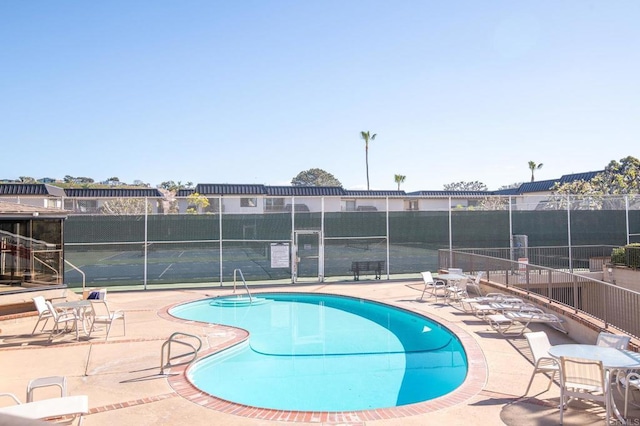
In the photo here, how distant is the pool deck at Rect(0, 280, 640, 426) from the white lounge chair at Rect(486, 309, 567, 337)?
0.23m

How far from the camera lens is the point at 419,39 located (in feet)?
46.8

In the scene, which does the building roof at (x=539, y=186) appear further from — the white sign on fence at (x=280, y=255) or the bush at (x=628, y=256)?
the white sign on fence at (x=280, y=255)

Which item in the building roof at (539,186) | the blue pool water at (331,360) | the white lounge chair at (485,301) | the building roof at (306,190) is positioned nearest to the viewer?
the blue pool water at (331,360)

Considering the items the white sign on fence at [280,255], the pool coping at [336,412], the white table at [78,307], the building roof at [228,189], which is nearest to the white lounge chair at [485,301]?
the pool coping at [336,412]

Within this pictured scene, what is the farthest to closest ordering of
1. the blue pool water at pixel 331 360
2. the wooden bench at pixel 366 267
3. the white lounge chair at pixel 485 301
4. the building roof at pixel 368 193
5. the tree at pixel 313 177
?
the tree at pixel 313 177
the building roof at pixel 368 193
the wooden bench at pixel 366 267
the white lounge chair at pixel 485 301
the blue pool water at pixel 331 360

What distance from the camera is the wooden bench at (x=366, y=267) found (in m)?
18.1

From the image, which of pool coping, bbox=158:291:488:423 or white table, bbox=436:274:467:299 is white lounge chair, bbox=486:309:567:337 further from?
white table, bbox=436:274:467:299

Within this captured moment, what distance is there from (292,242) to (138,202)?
6.50 metres

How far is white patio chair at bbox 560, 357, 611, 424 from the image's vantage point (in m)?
4.84

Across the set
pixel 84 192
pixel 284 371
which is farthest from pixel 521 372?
pixel 84 192

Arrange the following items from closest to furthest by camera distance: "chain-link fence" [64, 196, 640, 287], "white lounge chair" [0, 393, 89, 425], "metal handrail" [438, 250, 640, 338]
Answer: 1. "white lounge chair" [0, 393, 89, 425]
2. "metal handrail" [438, 250, 640, 338]
3. "chain-link fence" [64, 196, 640, 287]

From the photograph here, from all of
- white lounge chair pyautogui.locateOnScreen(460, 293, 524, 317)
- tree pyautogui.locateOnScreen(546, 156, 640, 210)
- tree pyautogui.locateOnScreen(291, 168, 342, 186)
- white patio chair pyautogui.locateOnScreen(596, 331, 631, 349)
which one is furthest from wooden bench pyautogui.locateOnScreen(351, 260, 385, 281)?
tree pyautogui.locateOnScreen(291, 168, 342, 186)

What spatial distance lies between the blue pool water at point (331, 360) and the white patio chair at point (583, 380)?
7.22 feet

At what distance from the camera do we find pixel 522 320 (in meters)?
9.35
